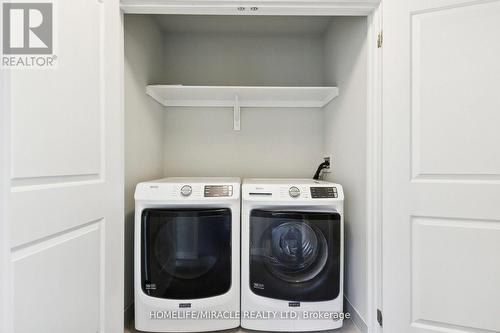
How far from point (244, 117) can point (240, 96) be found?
0.21 metres

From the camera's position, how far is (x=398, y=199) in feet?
4.32

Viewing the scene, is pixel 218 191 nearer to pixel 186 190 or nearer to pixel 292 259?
pixel 186 190

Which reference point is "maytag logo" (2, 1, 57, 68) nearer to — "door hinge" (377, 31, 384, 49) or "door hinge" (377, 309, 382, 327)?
"door hinge" (377, 31, 384, 49)

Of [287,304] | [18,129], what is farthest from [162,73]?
[287,304]

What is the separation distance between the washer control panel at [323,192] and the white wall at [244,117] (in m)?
0.79

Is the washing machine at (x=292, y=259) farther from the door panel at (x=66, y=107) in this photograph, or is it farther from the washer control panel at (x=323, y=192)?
the door panel at (x=66, y=107)

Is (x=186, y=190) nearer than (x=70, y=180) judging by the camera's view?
No

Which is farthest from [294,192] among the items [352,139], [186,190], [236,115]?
[236,115]

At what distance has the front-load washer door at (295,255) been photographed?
1547 millimetres

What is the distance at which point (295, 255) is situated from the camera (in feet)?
5.22

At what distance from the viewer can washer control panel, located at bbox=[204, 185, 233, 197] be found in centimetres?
156

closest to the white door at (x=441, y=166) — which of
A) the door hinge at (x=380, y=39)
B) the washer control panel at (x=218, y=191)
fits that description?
the door hinge at (x=380, y=39)

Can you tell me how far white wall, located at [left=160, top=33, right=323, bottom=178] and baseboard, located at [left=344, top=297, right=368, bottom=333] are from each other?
41.7 inches

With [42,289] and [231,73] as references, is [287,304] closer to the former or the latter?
[42,289]
